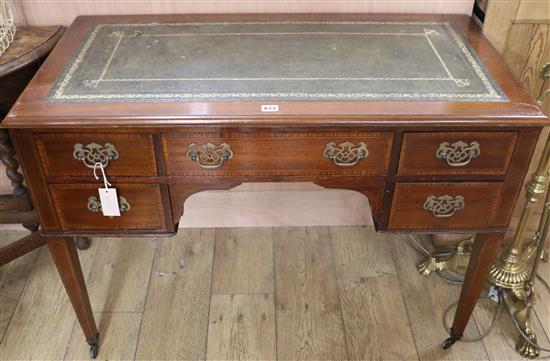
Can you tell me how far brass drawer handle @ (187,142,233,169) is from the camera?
3.83 feet

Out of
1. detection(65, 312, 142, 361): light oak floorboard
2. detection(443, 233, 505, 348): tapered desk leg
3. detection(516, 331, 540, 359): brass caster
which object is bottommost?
detection(65, 312, 142, 361): light oak floorboard

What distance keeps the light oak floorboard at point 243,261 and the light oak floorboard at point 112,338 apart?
274 millimetres

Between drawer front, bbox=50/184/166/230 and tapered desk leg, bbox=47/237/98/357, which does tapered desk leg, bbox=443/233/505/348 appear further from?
tapered desk leg, bbox=47/237/98/357

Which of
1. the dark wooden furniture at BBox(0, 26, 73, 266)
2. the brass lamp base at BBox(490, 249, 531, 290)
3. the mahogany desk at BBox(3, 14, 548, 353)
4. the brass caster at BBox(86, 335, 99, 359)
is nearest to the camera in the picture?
the mahogany desk at BBox(3, 14, 548, 353)

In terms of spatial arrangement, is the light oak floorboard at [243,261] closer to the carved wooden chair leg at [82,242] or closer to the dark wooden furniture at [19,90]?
the carved wooden chair leg at [82,242]

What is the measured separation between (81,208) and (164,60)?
0.40 m

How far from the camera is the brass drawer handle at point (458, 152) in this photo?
1165 millimetres

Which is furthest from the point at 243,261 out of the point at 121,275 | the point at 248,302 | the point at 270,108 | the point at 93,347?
the point at 270,108

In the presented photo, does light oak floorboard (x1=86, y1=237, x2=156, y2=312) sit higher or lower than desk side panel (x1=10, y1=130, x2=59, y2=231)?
lower

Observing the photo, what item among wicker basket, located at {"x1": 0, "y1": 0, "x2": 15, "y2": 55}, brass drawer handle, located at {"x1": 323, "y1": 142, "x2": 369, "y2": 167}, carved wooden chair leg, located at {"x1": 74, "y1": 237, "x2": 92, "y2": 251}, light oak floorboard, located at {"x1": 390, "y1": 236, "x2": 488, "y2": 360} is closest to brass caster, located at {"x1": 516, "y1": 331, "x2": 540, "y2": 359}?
light oak floorboard, located at {"x1": 390, "y1": 236, "x2": 488, "y2": 360}

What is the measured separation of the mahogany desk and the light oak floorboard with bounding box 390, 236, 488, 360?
0.36 m

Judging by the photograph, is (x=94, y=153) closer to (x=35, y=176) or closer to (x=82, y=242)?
(x=35, y=176)

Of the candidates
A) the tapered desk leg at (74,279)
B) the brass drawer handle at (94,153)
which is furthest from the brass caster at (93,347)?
the brass drawer handle at (94,153)

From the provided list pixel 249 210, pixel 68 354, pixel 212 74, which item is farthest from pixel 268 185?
pixel 68 354
